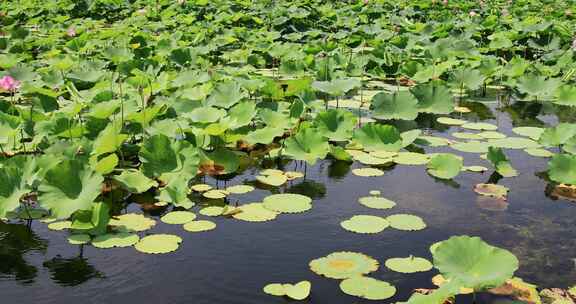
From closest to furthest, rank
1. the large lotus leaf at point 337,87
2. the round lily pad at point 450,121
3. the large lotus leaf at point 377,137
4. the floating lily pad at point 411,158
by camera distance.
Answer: the floating lily pad at point 411,158, the large lotus leaf at point 377,137, the large lotus leaf at point 337,87, the round lily pad at point 450,121

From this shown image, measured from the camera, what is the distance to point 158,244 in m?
2.55

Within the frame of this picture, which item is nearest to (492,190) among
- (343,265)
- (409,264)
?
(409,264)

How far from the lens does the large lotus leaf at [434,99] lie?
4.39 m

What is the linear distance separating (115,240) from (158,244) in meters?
0.18

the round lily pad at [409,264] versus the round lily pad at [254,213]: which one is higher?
the round lily pad at [254,213]

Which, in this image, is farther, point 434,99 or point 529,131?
point 434,99

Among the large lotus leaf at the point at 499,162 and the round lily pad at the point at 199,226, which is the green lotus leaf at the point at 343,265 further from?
the large lotus leaf at the point at 499,162

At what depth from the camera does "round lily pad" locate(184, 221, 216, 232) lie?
270 cm

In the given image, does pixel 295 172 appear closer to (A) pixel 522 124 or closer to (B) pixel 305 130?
(B) pixel 305 130

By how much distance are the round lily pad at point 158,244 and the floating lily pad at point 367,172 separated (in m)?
1.15

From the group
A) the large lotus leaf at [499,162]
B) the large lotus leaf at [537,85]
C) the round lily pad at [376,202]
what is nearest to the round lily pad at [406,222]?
the round lily pad at [376,202]

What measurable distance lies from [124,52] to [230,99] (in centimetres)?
212

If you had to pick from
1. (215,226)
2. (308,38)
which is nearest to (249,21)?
(308,38)

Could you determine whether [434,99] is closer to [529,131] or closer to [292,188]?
[529,131]
